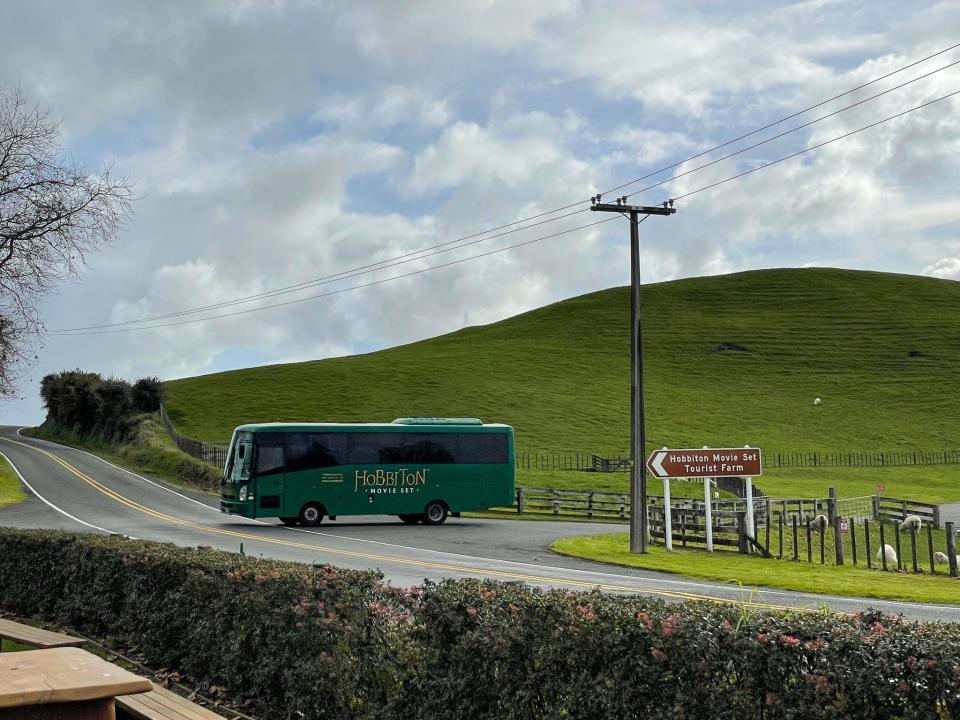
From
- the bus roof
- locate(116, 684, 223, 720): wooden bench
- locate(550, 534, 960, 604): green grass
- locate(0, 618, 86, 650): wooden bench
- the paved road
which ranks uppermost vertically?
the bus roof

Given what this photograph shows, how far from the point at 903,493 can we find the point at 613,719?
188ft

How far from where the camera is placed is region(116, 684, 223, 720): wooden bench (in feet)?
25.2

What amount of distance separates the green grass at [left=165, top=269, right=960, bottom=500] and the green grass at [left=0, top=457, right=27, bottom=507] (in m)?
20.2

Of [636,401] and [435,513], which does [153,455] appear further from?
[636,401]

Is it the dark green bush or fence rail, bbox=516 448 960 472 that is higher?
the dark green bush

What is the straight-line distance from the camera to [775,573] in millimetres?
21953

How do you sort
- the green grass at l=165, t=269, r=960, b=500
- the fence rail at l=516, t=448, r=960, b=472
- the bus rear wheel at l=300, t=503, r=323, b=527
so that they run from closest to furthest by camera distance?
1. the bus rear wheel at l=300, t=503, r=323, b=527
2. the fence rail at l=516, t=448, r=960, b=472
3. the green grass at l=165, t=269, r=960, b=500

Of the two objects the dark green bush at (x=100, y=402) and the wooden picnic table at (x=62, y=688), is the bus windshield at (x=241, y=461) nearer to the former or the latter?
the wooden picnic table at (x=62, y=688)

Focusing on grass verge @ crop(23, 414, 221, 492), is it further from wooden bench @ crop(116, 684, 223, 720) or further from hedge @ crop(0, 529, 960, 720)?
wooden bench @ crop(116, 684, 223, 720)

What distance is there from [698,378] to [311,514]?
72.4 meters

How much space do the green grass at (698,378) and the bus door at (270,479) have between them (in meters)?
23.0

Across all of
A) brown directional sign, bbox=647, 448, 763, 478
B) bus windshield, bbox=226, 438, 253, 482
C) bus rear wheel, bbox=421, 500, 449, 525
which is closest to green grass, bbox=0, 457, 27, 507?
bus windshield, bbox=226, 438, 253, 482

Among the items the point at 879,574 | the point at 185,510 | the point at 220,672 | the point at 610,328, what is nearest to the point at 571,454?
the point at 185,510

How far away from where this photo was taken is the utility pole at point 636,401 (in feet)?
86.1
